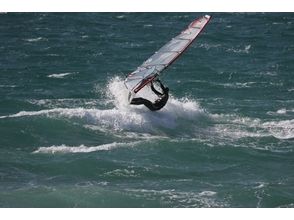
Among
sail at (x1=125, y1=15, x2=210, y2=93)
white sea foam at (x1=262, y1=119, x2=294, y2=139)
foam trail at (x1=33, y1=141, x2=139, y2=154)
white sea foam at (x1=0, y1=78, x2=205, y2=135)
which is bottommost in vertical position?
foam trail at (x1=33, y1=141, x2=139, y2=154)

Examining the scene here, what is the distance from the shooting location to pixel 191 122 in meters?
35.3

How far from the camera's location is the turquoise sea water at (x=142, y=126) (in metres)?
26.6

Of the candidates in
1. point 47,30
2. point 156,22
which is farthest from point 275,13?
point 47,30

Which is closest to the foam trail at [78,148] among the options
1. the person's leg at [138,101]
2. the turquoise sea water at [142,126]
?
the turquoise sea water at [142,126]

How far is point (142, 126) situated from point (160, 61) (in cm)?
328

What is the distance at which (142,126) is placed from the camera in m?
33.4

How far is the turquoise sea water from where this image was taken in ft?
87.2

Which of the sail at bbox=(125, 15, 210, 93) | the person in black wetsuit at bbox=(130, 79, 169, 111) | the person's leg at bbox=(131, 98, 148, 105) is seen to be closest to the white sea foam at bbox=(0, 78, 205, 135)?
the person in black wetsuit at bbox=(130, 79, 169, 111)

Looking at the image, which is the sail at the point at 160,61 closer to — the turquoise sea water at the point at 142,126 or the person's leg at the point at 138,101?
the person's leg at the point at 138,101

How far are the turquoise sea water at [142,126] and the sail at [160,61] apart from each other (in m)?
1.97

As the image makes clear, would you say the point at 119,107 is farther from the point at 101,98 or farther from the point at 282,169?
the point at 282,169

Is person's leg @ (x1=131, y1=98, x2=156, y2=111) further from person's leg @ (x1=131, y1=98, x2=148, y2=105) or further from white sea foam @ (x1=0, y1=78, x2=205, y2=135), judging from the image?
white sea foam @ (x1=0, y1=78, x2=205, y2=135)

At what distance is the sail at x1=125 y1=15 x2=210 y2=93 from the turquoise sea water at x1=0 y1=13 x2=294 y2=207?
1969 millimetres

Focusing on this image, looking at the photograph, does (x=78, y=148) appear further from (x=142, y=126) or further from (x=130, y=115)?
(x=130, y=115)
